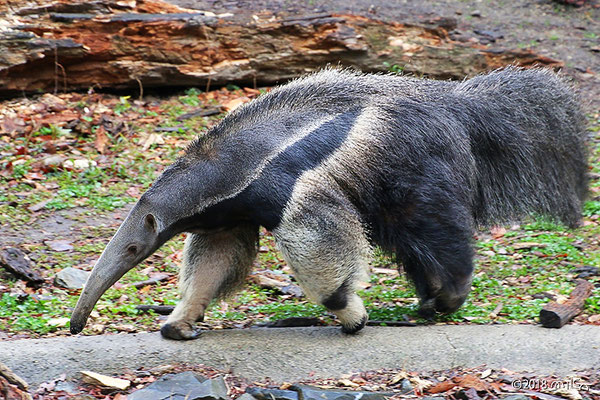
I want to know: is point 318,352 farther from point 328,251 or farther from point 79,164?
point 79,164

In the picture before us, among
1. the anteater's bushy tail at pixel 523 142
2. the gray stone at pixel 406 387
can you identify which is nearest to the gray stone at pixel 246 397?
the gray stone at pixel 406 387

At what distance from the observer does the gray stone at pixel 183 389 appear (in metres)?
4.47

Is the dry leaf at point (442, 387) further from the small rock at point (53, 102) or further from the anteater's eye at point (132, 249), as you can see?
the small rock at point (53, 102)

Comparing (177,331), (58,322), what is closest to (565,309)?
(177,331)

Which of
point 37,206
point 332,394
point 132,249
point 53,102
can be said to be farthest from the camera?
point 53,102

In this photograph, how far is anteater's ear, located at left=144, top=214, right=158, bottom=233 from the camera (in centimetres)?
521

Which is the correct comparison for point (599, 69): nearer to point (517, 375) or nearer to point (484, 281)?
point (484, 281)

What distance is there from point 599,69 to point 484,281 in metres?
6.33

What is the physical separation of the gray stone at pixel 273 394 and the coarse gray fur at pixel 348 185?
2.80 feet

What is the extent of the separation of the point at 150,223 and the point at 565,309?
2905 millimetres

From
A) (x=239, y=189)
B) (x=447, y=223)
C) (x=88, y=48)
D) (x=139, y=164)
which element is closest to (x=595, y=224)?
(x=447, y=223)

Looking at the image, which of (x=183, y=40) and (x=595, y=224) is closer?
(x=595, y=224)

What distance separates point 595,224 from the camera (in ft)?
25.4

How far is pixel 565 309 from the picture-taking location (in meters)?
5.57
